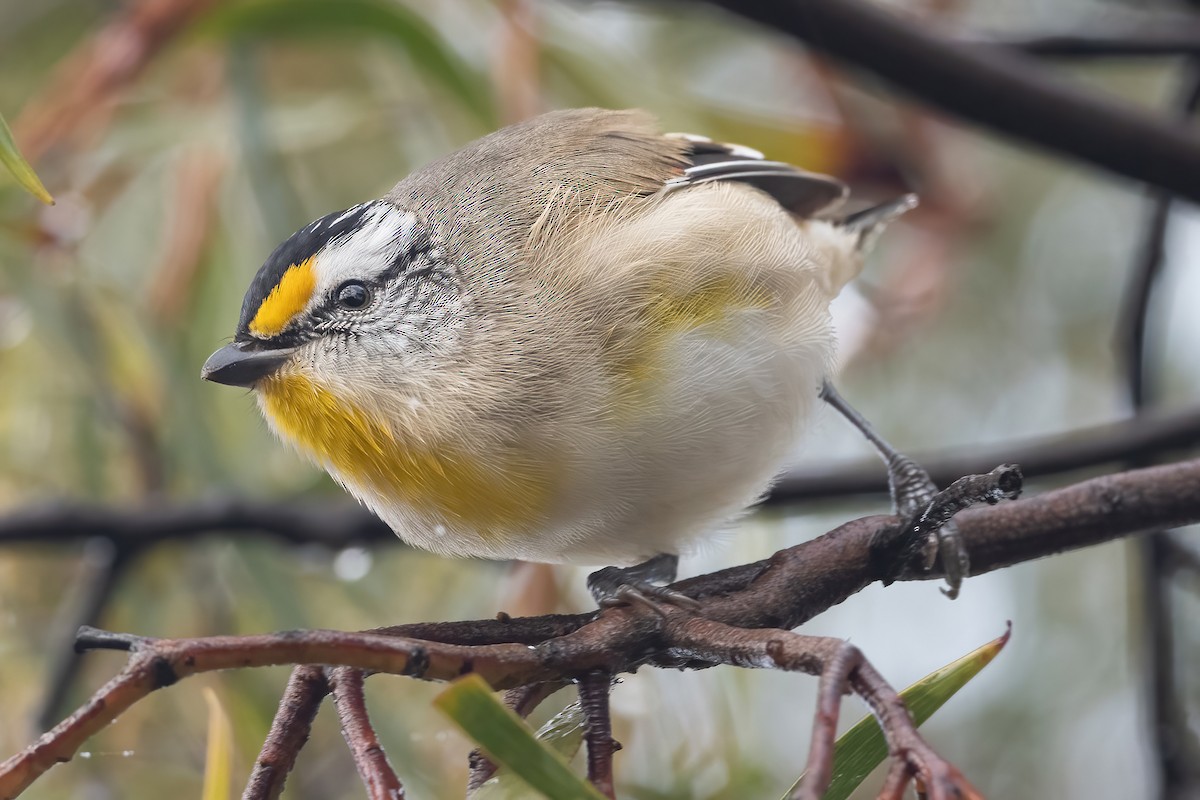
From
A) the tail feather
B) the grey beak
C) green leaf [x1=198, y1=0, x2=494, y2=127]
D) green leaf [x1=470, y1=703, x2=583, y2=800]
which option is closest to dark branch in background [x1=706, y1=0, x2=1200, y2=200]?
the tail feather

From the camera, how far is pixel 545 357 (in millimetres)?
1785

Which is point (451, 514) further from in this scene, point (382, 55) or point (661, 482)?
point (382, 55)

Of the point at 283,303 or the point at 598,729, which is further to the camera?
the point at 283,303

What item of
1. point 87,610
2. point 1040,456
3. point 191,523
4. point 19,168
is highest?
point 19,168

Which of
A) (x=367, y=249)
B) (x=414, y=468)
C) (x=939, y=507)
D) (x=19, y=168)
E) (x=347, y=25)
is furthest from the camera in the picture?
(x=347, y=25)

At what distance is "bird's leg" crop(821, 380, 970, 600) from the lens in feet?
5.47

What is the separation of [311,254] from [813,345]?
781mm

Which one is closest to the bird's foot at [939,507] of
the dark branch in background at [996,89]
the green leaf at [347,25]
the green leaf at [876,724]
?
the green leaf at [876,724]

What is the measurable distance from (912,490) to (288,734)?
1.41m

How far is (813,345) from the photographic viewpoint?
6.64 ft

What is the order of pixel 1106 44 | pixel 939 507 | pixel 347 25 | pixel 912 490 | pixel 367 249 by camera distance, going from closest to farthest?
pixel 939 507 < pixel 367 249 < pixel 912 490 < pixel 347 25 < pixel 1106 44

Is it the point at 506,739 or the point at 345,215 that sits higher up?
the point at 506,739

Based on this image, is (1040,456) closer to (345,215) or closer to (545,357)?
(545,357)

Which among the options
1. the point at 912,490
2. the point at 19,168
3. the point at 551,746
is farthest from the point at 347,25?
the point at 551,746
